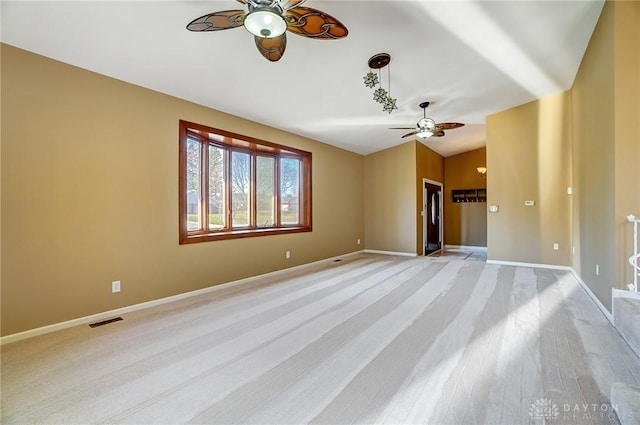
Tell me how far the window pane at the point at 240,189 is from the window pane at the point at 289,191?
80 centimetres

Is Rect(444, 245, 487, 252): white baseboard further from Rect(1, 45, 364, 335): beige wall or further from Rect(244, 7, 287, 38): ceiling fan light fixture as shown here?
Rect(244, 7, 287, 38): ceiling fan light fixture

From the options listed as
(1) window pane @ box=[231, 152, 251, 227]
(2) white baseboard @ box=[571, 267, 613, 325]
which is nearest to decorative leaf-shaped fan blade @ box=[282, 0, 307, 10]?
(1) window pane @ box=[231, 152, 251, 227]

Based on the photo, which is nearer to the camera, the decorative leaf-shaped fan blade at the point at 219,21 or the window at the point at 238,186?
the decorative leaf-shaped fan blade at the point at 219,21

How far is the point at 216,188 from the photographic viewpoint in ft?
14.6

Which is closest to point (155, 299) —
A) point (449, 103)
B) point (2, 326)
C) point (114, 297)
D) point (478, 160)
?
point (114, 297)

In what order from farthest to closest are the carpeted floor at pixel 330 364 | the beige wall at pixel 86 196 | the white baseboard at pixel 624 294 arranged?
the white baseboard at pixel 624 294 → the beige wall at pixel 86 196 → the carpeted floor at pixel 330 364

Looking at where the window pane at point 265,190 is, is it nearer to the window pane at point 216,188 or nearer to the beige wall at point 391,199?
the window pane at point 216,188

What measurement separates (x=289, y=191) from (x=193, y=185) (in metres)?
2.05

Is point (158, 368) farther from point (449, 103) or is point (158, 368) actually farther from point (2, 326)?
point (449, 103)

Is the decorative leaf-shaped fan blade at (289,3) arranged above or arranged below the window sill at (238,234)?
above

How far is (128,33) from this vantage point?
8.25ft

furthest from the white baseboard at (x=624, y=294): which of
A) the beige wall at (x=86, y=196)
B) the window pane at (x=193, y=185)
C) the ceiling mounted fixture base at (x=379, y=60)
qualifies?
the window pane at (x=193, y=185)

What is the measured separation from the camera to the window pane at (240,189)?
4695 millimetres

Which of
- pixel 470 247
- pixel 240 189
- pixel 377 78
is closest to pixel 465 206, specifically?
pixel 470 247
